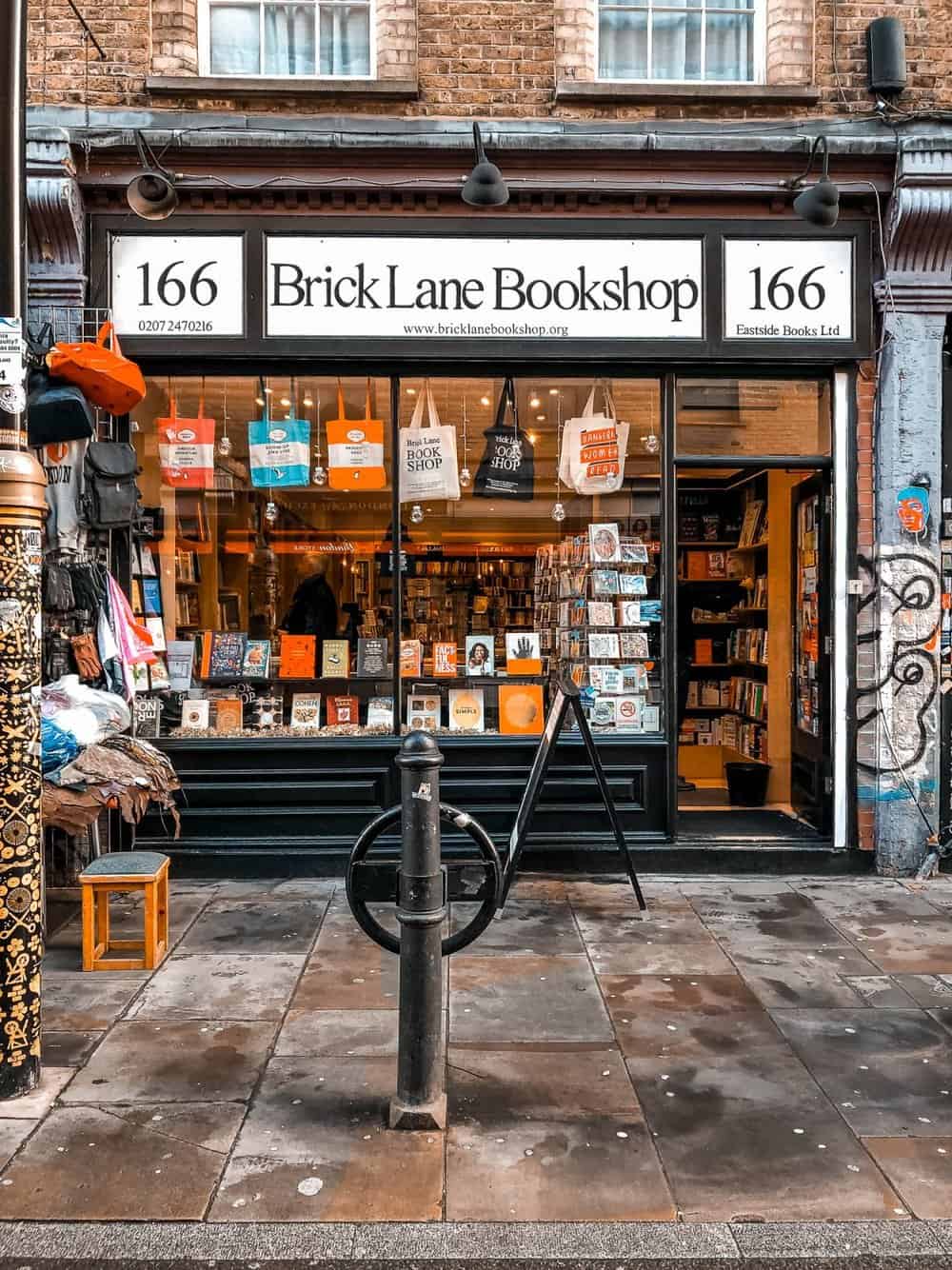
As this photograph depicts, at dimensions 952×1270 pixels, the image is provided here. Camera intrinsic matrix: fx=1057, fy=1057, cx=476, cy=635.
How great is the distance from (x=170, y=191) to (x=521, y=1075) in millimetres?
5800

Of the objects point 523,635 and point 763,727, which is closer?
point 523,635

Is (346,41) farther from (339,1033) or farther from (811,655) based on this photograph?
(339,1033)

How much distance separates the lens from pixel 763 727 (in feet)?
31.4

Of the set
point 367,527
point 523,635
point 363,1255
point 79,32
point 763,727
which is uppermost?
point 79,32

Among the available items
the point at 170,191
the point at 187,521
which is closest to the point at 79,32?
the point at 170,191

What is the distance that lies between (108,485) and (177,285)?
154cm

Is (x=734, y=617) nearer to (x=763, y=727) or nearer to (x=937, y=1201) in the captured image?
(x=763, y=727)

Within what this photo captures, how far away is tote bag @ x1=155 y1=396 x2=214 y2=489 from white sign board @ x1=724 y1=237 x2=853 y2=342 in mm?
3923

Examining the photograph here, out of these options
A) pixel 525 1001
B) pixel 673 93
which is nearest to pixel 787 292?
pixel 673 93

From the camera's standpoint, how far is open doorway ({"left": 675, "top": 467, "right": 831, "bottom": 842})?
8328mm

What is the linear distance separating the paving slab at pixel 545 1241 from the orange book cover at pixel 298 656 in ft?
16.5

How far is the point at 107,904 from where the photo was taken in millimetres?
5898

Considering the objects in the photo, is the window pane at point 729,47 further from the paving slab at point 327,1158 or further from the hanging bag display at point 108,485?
the paving slab at point 327,1158

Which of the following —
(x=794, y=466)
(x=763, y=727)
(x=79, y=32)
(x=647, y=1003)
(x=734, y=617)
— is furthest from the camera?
(x=734, y=617)
